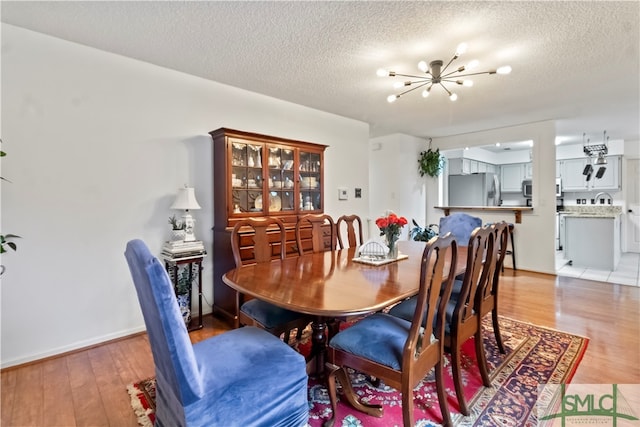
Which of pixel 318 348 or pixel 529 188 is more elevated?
pixel 529 188

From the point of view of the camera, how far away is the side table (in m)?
2.78

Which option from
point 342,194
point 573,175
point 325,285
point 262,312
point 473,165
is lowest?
point 262,312

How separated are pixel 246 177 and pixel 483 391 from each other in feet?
8.74

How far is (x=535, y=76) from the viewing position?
317cm

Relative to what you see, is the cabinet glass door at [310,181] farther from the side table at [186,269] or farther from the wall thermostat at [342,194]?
the side table at [186,269]

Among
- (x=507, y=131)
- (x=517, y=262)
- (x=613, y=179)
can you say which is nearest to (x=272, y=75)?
(x=507, y=131)

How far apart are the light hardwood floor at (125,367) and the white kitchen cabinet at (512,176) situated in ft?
14.4

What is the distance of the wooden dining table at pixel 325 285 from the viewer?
1.37 meters

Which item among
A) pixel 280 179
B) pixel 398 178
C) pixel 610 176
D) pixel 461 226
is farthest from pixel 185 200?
pixel 610 176

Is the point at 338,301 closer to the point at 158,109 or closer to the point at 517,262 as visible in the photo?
the point at 158,109

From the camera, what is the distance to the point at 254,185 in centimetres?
333

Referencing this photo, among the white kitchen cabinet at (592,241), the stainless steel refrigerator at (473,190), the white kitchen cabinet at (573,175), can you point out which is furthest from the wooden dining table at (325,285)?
the white kitchen cabinet at (573,175)

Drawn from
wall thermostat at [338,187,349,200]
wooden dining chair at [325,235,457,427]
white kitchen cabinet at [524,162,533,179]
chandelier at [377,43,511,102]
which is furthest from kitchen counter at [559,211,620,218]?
wooden dining chair at [325,235,457,427]

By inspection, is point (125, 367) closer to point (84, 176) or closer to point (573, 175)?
point (84, 176)
